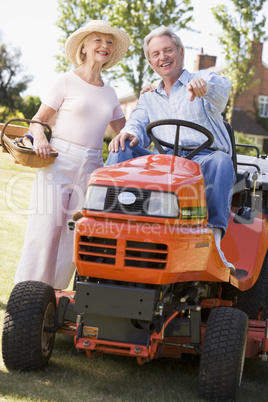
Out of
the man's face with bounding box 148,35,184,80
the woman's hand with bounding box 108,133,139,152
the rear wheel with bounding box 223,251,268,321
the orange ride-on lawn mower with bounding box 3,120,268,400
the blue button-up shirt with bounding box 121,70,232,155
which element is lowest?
the rear wheel with bounding box 223,251,268,321

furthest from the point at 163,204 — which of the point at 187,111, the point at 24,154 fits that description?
the point at 24,154

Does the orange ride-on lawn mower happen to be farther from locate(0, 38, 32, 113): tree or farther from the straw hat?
locate(0, 38, 32, 113): tree

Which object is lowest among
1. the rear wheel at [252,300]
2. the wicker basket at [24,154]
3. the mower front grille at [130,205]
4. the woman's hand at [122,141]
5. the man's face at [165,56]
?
the rear wheel at [252,300]

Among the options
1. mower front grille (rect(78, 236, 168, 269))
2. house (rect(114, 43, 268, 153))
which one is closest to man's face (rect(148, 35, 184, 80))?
mower front grille (rect(78, 236, 168, 269))

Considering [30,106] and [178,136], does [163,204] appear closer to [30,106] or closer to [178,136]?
[178,136]

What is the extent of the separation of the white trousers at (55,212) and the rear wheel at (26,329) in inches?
33.5

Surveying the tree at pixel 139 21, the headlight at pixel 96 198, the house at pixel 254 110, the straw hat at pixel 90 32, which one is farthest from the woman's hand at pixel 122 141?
the house at pixel 254 110

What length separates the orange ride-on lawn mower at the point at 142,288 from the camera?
Answer: 3160 mm

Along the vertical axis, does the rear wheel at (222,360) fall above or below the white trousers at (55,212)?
below

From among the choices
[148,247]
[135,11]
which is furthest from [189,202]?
[135,11]

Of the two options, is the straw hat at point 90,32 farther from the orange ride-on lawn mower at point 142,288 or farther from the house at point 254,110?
the house at point 254,110

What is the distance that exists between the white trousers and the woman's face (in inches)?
25.0

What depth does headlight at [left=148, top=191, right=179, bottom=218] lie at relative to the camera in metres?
3.20

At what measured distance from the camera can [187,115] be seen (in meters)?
4.12
